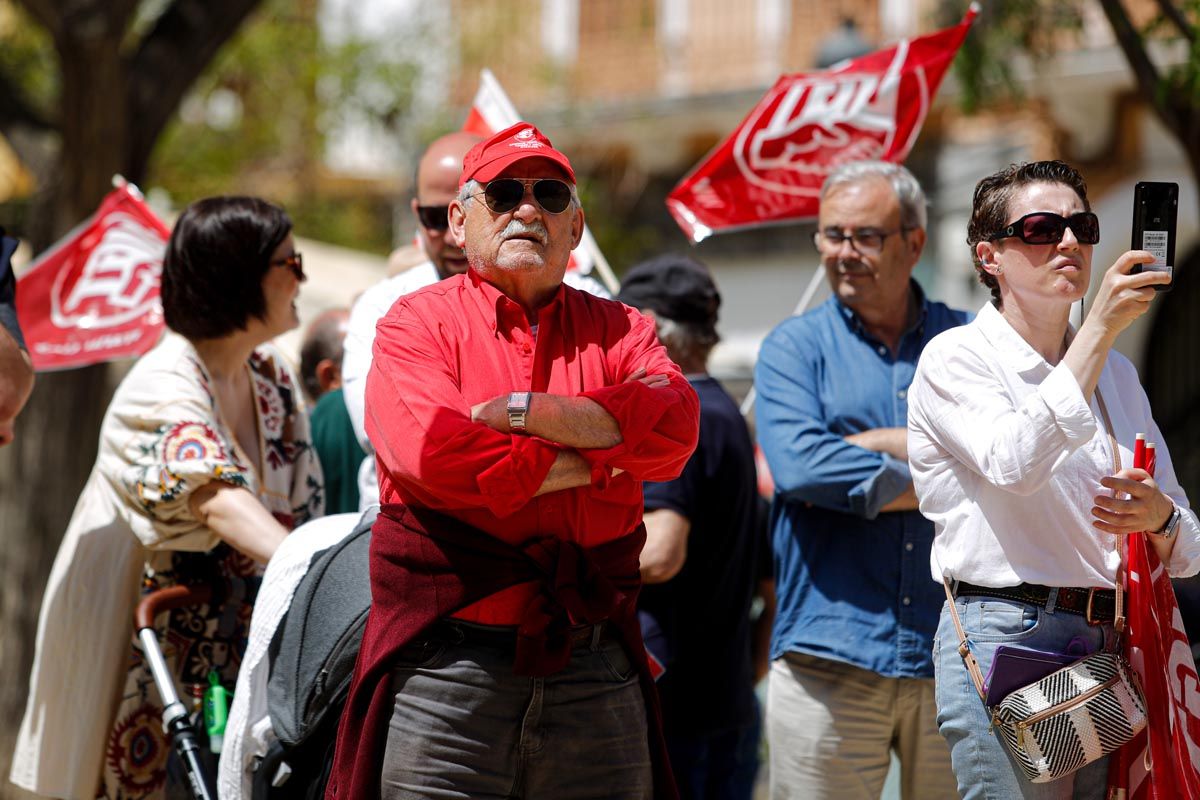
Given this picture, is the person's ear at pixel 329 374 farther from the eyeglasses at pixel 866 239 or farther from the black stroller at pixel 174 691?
the eyeglasses at pixel 866 239

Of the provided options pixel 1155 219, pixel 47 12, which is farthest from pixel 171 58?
pixel 1155 219

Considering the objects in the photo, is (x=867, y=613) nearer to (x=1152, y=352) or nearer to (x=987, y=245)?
(x=987, y=245)

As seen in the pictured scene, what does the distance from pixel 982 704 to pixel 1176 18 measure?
3.35 meters

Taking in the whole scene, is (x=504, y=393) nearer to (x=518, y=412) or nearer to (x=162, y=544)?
(x=518, y=412)

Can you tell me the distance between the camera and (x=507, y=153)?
316cm

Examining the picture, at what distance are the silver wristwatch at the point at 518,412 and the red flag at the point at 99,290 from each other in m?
3.49

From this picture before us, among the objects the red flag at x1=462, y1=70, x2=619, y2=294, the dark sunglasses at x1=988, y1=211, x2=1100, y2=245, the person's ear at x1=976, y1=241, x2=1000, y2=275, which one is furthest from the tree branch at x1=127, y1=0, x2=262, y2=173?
the dark sunglasses at x1=988, y1=211, x2=1100, y2=245

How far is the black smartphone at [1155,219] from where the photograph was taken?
2979 mm

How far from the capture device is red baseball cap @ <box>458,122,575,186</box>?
315 cm

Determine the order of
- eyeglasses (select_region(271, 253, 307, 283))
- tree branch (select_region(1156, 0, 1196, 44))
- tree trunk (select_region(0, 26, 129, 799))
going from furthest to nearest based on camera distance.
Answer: tree trunk (select_region(0, 26, 129, 799)) < tree branch (select_region(1156, 0, 1196, 44)) < eyeglasses (select_region(271, 253, 307, 283))

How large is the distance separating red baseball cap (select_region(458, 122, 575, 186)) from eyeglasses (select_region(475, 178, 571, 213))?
0.03 meters

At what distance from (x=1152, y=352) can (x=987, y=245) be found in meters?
10.4

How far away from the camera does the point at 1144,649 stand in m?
3.05

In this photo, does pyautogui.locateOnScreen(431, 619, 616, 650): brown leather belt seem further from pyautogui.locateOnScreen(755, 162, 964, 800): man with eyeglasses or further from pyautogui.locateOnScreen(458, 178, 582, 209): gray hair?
pyautogui.locateOnScreen(755, 162, 964, 800): man with eyeglasses
